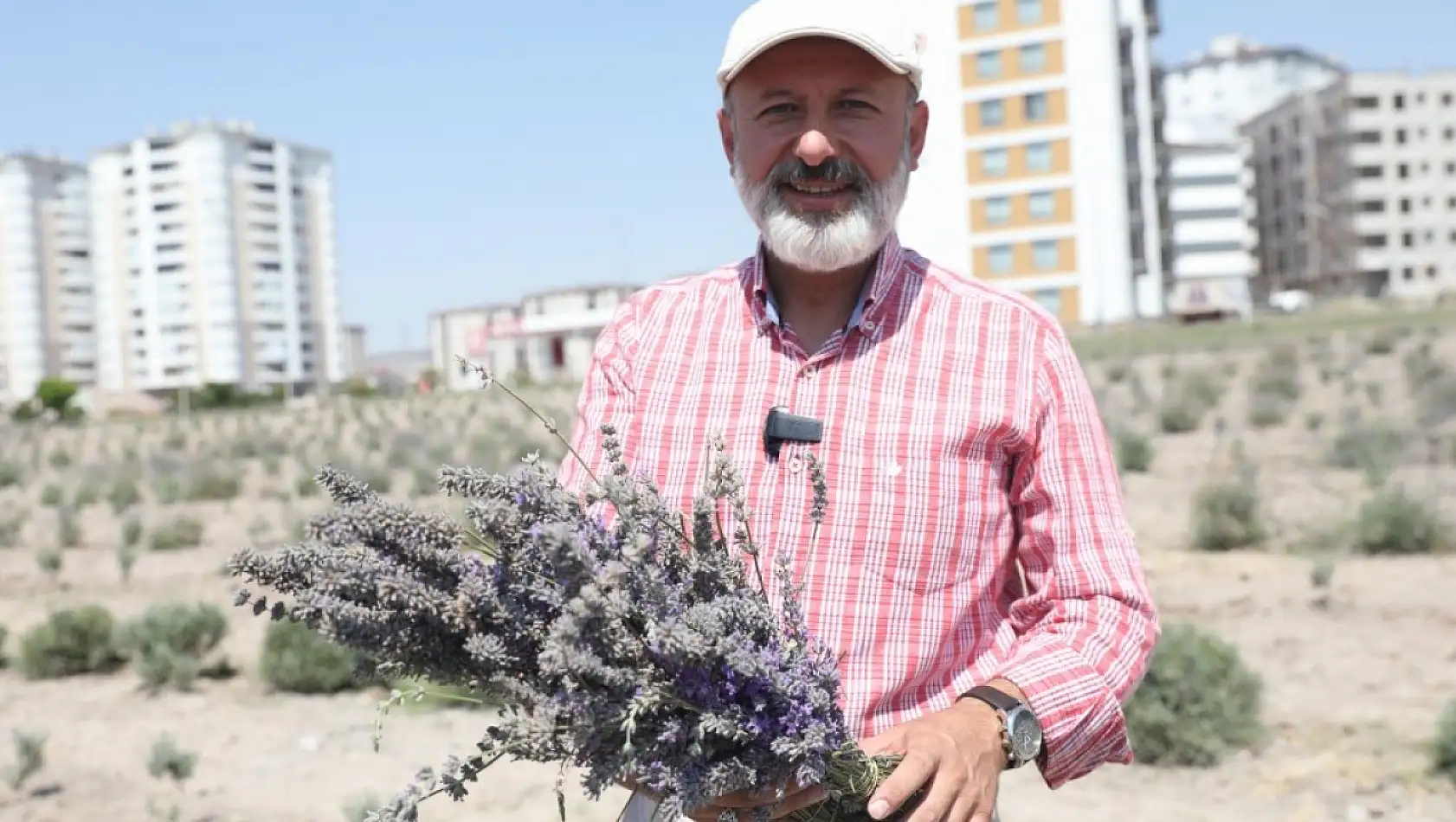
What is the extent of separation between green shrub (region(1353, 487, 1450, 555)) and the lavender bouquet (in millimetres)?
10159

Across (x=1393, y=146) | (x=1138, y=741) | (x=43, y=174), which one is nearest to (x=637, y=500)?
(x=1138, y=741)

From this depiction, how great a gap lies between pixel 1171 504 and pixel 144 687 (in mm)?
9270

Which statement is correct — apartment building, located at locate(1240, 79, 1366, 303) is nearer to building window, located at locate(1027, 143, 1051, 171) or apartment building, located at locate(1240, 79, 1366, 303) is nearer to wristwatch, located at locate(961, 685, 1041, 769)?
building window, located at locate(1027, 143, 1051, 171)

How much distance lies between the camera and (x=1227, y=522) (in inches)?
447

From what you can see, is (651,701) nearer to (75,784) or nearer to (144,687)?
(75,784)

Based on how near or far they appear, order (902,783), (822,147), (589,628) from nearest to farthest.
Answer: (589,628) → (902,783) → (822,147)

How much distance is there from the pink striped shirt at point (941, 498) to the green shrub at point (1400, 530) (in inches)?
374

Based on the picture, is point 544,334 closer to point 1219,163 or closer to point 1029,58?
point 1029,58

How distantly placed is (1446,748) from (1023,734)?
16.4ft

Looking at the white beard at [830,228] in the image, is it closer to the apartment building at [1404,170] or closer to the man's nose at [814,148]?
the man's nose at [814,148]

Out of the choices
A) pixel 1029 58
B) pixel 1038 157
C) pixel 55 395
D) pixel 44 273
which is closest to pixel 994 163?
pixel 1038 157

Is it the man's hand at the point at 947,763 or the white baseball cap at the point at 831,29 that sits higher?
the white baseball cap at the point at 831,29

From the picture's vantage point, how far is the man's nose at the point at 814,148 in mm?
2051

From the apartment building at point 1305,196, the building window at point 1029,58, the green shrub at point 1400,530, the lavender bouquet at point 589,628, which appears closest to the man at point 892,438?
the lavender bouquet at point 589,628
